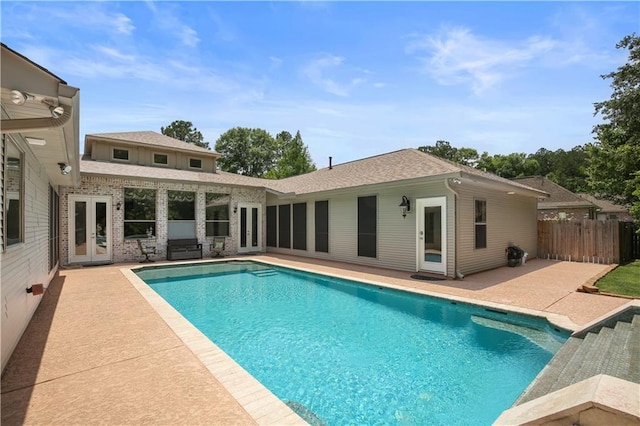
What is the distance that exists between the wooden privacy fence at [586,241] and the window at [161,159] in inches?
663

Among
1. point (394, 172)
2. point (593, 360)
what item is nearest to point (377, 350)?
point (593, 360)

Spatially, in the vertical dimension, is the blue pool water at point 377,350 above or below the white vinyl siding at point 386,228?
below

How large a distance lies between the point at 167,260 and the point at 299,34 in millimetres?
9282

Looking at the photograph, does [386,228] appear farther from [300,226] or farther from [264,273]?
[300,226]

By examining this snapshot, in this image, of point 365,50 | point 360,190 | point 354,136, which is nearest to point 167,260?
point 360,190

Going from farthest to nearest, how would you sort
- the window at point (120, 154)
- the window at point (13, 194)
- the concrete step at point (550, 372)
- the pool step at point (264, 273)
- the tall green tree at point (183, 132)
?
the tall green tree at point (183, 132) < the window at point (120, 154) < the pool step at point (264, 273) < the window at point (13, 194) < the concrete step at point (550, 372)

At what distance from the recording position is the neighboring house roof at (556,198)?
21.2m

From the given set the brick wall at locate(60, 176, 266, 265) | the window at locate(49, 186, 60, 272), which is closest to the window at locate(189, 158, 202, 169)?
the brick wall at locate(60, 176, 266, 265)

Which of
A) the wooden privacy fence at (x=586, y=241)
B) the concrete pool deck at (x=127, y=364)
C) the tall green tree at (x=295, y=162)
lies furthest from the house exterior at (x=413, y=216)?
the tall green tree at (x=295, y=162)

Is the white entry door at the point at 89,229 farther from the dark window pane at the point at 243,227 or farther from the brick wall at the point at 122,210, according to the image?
the dark window pane at the point at 243,227

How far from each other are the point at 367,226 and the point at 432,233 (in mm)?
2338

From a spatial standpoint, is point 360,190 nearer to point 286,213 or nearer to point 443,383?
point 286,213

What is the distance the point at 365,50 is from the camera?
9.41 m

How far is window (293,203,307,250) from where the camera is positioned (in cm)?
1351
